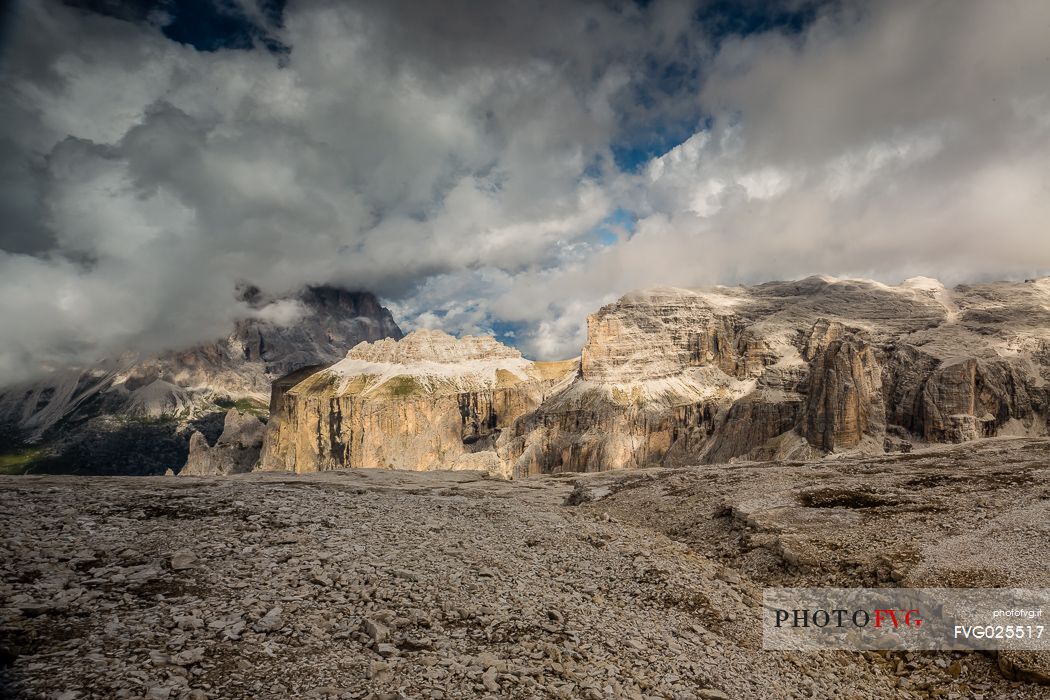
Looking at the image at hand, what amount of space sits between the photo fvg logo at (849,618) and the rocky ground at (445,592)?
1.48m

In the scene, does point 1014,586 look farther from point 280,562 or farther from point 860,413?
point 860,413

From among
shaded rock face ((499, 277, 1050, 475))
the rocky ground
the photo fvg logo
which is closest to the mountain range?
shaded rock face ((499, 277, 1050, 475))

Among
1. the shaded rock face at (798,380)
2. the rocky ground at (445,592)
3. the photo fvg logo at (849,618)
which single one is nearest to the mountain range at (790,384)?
the shaded rock face at (798,380)

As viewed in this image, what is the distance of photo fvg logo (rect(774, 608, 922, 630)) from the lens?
19.0 m

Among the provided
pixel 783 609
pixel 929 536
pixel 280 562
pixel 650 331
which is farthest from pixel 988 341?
pixel 280 562

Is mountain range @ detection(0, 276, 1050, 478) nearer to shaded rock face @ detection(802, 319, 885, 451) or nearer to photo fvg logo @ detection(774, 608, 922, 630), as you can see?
shaded rock face @ detection(802, 319, 885, 451)

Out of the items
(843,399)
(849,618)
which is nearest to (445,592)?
(849,618)

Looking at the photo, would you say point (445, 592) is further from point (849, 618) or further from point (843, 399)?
point (843, 399)

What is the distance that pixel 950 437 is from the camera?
10544 centimetres

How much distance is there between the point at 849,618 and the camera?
19.8 metres

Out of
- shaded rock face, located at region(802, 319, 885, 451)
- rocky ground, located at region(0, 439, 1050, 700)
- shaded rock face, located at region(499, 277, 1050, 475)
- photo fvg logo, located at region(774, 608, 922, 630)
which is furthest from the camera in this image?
shaded rock face, located at region(499, 277, 1050, 475)

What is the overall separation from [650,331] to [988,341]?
3722 inches

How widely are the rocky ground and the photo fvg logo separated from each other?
4.87 ft

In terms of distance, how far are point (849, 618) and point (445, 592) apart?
50.8ft
